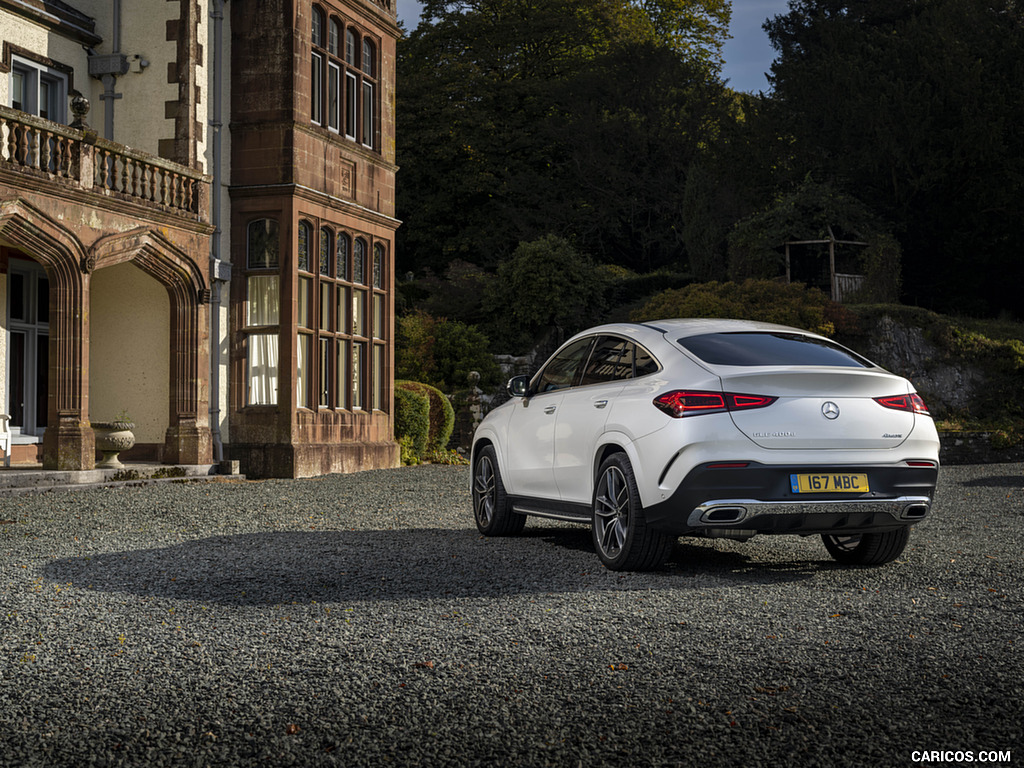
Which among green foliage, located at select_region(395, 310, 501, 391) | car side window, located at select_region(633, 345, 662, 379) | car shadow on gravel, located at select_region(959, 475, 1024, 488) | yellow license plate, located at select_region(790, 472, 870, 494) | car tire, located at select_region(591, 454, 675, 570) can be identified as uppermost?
green foliage, located at select_region(395, 310, 501, 391)

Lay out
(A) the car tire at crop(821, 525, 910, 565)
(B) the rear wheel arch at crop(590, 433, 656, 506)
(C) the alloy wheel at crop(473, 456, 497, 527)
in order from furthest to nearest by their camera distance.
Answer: (C) the alloy wheel at crop(473, 456, 497, 527) < (A) the car tire at crop(821, 525, 910, 565) < (B) the rear wheel arch at crop(590, 433, 656, 506)

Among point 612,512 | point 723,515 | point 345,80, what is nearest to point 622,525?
point 612,512

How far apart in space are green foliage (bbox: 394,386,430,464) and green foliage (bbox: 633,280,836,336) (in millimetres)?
8502

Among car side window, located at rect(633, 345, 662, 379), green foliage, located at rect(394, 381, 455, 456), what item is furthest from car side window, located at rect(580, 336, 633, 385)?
green foliage, located at rect(394, 381, 455, 456)

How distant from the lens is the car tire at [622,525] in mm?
7145

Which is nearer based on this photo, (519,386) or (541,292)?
(519,386)

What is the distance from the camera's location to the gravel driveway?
3.63 metres

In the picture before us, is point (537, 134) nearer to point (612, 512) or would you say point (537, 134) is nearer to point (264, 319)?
point (264, 319)

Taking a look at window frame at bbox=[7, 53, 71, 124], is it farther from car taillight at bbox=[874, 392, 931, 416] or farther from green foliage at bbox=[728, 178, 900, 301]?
green foliage at bbox=[728, 178, 900, 301]

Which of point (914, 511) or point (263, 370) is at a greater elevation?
point (263, 370)

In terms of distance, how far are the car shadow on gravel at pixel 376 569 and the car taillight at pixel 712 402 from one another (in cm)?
105

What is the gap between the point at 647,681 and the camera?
4.41 metres

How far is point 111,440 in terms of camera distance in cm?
1539

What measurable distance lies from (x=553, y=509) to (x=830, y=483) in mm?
2269
